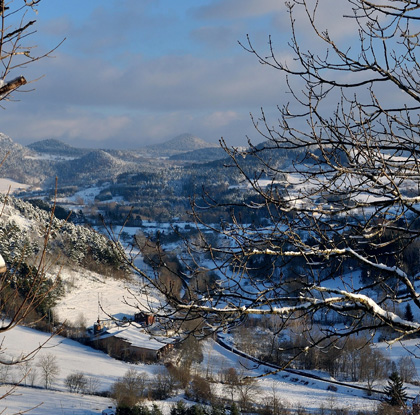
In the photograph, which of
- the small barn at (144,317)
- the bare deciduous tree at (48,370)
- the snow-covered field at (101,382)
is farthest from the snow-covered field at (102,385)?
the small barn at (144,317)

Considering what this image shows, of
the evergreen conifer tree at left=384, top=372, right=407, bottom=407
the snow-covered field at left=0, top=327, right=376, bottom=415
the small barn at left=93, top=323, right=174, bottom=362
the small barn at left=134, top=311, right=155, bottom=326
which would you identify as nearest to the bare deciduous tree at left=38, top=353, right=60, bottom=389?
the snow-covered field at left=0, top=327, right=376, bottom=415

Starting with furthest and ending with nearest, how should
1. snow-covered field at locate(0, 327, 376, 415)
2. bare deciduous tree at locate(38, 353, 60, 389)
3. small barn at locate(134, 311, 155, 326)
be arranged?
bare deciduous tree at locate(38, 353, 60, 389), snow-covered field at locate(0, 327, 376, 415), small barn at locate(134, 311, 155, 326)

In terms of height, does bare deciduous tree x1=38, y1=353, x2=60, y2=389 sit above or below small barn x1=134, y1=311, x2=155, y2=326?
below

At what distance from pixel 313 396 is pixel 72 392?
41.0 ft

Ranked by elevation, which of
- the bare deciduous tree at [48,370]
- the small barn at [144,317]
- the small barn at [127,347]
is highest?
the small barn at [144,317]

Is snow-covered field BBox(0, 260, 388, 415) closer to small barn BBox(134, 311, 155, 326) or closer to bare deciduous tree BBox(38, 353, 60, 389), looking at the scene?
bare deciduous tree BBox(38, 353, 60, 389)

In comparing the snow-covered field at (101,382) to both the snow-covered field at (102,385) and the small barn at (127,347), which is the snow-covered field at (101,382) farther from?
the small barn at (127,347)

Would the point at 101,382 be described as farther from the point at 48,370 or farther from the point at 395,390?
the point at 395,390

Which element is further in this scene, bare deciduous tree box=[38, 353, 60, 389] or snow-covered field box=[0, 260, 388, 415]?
bare deciduous tree box=[38, 353, 60, 389]

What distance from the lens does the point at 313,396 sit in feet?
75.7

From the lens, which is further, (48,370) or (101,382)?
(101,382)

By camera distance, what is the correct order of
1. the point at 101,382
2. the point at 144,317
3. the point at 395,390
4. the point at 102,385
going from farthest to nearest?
the point at 101,382 → the point at 102,385 → the point at 395,390 → the point at 144,317

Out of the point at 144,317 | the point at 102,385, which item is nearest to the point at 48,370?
the point at 102,385

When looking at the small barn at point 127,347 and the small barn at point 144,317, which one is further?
the small barn at point 127,347
